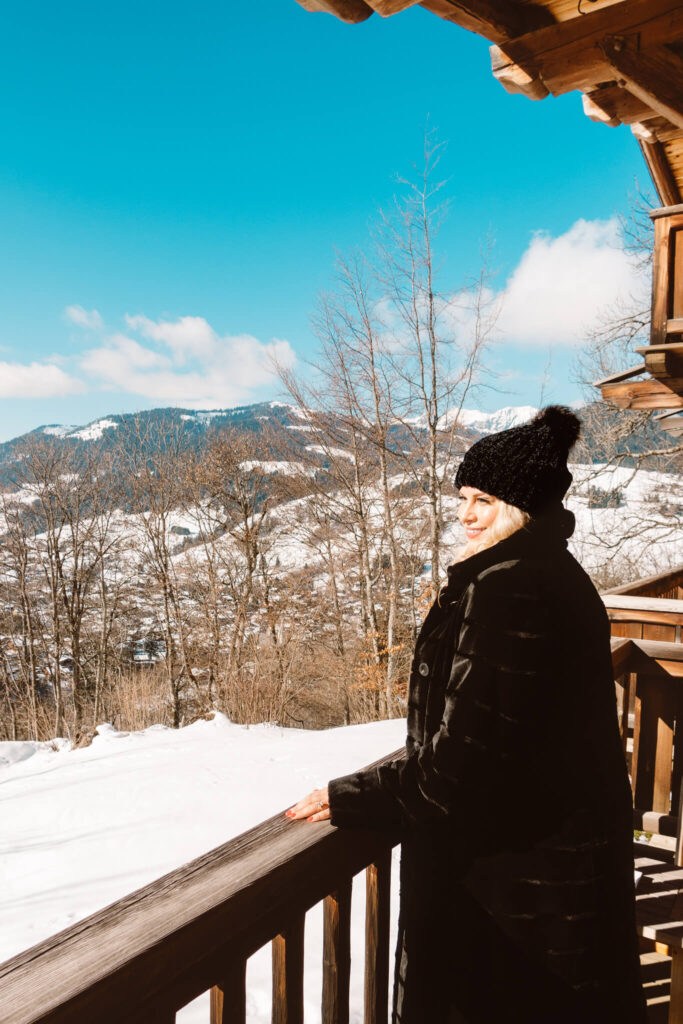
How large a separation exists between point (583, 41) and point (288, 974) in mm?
3052

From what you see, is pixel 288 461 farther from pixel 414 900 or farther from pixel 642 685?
pixel 414 900

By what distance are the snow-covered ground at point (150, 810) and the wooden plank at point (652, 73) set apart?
405 cm

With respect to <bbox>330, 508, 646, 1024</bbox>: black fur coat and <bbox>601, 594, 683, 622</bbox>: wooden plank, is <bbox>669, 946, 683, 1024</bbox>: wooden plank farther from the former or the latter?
<bbox>601, 594, 683, 622</bbox>: wooden plank

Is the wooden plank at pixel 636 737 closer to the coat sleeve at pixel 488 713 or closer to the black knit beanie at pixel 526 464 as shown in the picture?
the black knit beanie at pixel 526 464

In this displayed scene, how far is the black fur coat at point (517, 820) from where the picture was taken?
1068mm

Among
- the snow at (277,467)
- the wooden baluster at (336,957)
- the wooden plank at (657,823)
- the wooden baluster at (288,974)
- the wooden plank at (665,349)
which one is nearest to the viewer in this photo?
the wooden baluster at (288,974)

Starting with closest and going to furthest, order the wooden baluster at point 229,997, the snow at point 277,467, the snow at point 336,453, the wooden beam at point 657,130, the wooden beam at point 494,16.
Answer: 1. the wooden baluster at point 229,997
2. the wooden beam at point 494,16
3. the wooden beam at point 657,130
4. the snow at point 336,453
5. the snow at point 277,467

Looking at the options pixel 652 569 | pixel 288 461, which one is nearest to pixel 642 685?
pixel 288 461

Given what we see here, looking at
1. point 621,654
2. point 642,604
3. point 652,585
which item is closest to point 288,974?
point 621,654

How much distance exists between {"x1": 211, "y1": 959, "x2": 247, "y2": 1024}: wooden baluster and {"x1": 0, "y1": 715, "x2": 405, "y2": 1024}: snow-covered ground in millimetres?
2309

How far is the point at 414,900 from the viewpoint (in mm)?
1146

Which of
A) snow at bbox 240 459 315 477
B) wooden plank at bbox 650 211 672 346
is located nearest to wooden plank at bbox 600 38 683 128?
wooden plank at bbox 650 211 672 346

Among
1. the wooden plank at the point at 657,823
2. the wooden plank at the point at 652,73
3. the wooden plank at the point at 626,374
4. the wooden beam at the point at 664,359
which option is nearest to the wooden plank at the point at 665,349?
the wooden beam at the point at 664,359

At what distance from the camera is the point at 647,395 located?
6.54 m
